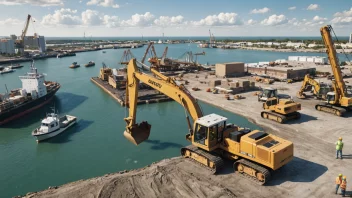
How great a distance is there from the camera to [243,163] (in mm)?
13367

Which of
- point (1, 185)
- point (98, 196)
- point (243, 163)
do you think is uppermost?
point (243, 163)

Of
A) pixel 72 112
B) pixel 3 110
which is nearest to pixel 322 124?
pixel 72 112

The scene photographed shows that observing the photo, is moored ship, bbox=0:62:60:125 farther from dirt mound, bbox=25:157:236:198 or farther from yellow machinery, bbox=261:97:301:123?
yellow machinery, bbox=261:97:301:123

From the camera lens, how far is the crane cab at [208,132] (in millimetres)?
13992

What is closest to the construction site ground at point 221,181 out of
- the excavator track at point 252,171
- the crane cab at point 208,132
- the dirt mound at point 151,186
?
the dirt mound at point 151,186

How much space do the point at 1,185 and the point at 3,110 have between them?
1430 centimetres

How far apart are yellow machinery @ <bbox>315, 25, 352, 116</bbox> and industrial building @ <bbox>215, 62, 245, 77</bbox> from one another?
2471 cm

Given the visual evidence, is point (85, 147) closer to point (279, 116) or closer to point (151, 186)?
point (151, 186)

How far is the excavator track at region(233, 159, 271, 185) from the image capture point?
12.7m

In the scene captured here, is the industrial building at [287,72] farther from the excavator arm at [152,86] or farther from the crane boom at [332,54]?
the excavator arm at [152,86]

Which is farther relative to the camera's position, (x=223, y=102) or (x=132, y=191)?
(x=223, y=102)

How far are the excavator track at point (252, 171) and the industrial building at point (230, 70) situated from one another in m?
36.9

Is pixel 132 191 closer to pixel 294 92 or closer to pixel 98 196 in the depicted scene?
pixel 98 196

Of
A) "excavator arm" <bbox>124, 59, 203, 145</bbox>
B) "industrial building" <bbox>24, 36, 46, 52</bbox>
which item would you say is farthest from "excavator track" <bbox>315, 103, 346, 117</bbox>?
"industrial building" <bbox>24, 36, 46, 52</bbox>
